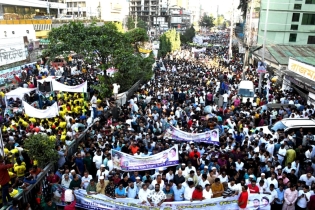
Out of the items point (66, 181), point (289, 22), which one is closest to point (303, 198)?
point (66, 181)

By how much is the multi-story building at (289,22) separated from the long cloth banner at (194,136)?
1050 inches

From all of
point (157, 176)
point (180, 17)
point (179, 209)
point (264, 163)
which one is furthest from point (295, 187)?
point (180, 17)

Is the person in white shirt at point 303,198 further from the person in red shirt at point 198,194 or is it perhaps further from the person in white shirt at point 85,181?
the person in white shirt at point 85,181

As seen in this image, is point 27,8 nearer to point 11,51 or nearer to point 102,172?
point 11,51

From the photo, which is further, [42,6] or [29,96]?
[42,6]

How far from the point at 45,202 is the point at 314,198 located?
19.2 ft

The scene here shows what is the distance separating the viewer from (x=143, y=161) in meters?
8.43

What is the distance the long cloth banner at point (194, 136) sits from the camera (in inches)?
404

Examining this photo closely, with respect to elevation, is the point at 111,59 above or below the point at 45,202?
above

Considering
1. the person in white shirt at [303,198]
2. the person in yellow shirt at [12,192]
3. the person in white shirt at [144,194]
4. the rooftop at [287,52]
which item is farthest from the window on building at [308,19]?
the person in yellow shirt at [12,192]

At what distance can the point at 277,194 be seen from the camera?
7.25 metres

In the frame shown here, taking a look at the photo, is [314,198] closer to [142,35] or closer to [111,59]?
[111,59]

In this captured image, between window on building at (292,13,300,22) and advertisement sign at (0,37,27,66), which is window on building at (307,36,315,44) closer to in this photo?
window on building at (292,13,300,22)

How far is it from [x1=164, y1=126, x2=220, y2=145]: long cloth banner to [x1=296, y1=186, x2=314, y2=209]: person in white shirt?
3.57 metres
